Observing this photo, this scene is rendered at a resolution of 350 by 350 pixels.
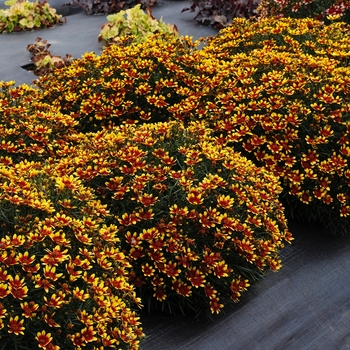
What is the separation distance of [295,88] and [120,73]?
1.18 m

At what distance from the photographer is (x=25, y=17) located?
25.9 feet

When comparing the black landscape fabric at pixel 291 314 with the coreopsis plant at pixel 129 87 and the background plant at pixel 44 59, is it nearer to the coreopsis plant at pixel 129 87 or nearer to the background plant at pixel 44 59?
the coreopsis plant at pixel 129 87

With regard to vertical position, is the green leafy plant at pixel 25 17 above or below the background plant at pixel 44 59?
above

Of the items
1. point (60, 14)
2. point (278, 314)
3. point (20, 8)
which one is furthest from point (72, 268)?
point (60, 14)

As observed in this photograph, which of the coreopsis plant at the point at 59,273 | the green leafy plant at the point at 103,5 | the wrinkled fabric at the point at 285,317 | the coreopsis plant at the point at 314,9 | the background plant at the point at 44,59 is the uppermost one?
the coreopsis plant at the point at 314,9

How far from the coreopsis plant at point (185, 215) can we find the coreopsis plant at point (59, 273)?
20 centimetres

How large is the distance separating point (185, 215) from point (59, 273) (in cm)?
72

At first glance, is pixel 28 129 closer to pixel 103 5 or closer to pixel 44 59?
pixel 44 59

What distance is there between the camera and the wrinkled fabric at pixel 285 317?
2.98m

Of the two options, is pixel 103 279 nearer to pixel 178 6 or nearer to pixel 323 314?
pixel 323 314

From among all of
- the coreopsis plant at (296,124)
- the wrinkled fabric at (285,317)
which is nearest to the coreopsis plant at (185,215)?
the wrinkled fabric at (285,317)

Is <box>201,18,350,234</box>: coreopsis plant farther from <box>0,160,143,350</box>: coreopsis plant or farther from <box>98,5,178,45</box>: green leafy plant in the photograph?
<box>98,5,178,45</box>: green leafy plant

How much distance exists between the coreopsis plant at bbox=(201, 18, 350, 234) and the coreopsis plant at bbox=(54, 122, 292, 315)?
35cm

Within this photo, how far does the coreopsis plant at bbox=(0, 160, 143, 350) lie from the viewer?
2.25 meters
